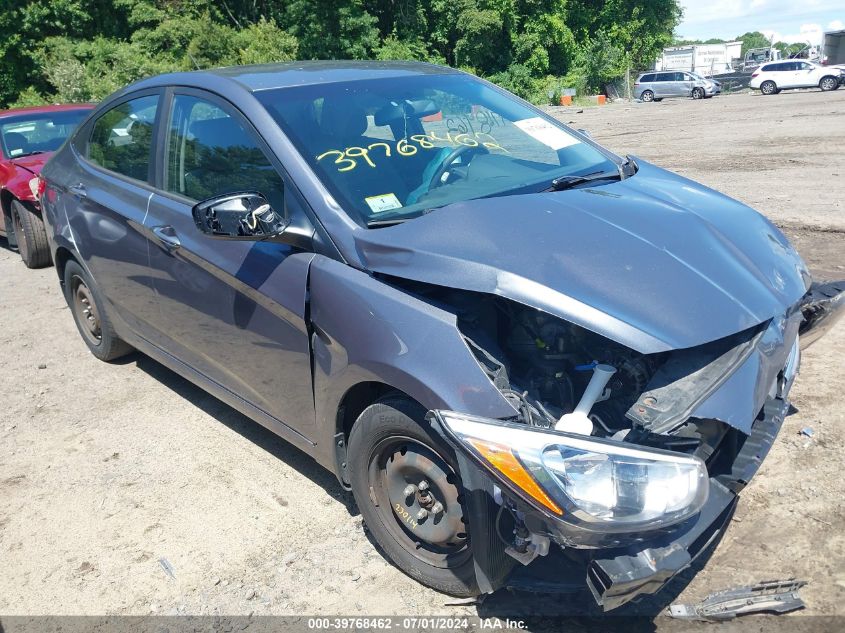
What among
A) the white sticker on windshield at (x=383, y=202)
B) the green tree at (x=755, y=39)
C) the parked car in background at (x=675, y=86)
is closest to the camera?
the white sticker on windshield at (x=383, y=202)

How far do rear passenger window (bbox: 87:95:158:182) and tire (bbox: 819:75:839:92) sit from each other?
38423mm

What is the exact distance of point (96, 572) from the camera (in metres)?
3.14

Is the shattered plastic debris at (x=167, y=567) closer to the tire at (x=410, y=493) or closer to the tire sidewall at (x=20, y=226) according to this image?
the tire at (x=410, y=493)

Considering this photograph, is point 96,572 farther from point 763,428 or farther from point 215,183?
point 763,428

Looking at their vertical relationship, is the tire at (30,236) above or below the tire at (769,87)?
above

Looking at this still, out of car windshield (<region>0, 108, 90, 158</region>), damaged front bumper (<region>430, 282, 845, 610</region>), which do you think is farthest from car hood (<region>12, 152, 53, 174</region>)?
damaged front bumper (<region>430, 282, 845, 610</region>)

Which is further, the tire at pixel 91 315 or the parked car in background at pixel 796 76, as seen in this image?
the parked car in background at pixel 796 76

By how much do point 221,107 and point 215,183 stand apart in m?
0.35

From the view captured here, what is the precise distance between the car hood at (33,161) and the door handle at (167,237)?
4687 millimetres

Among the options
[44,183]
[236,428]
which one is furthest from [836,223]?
[44,183]

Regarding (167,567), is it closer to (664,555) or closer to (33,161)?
(664,555)

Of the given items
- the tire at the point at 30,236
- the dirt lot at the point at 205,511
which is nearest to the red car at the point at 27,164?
the tire at the point at 30,236

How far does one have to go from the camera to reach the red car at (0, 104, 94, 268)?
763 cm

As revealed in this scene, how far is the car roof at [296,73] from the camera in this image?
137 inches
